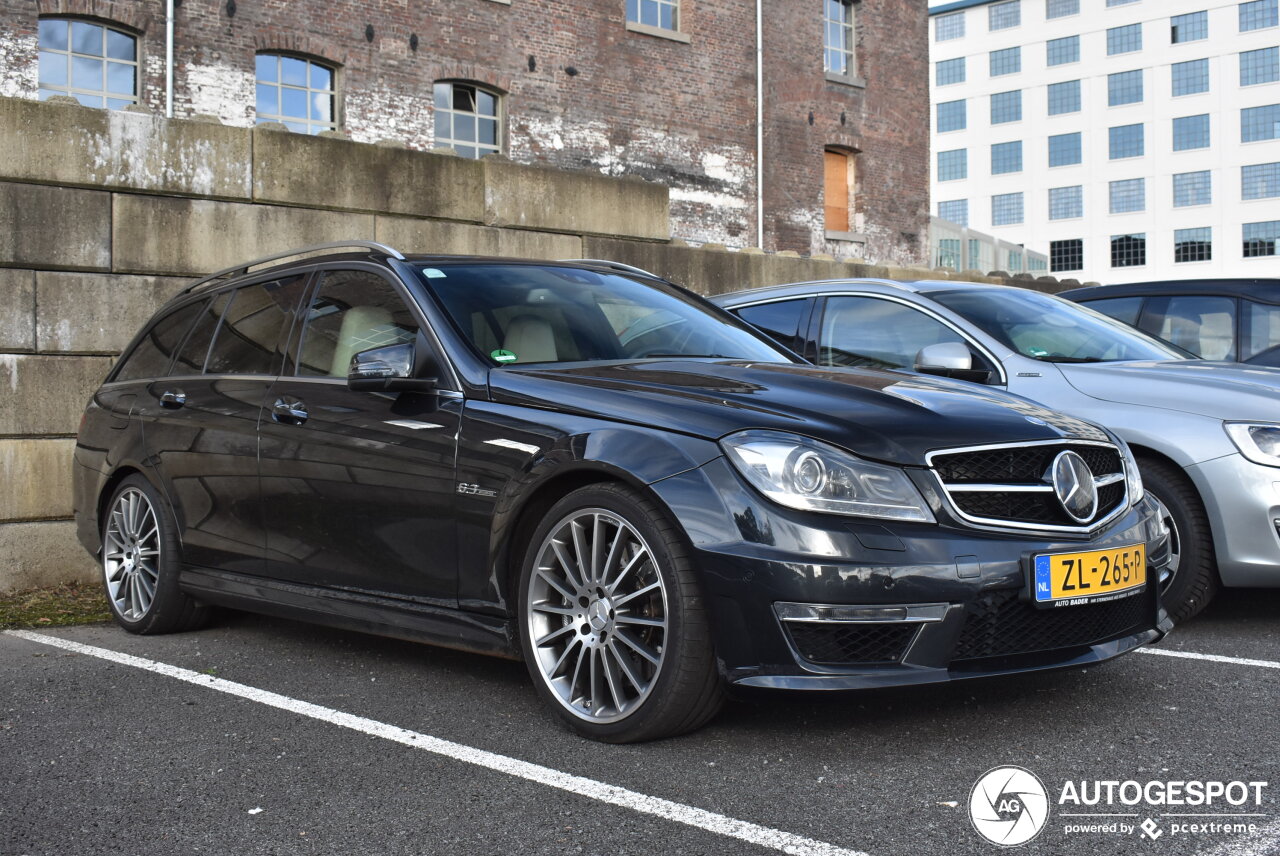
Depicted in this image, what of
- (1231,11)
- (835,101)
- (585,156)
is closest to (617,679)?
(585,156)

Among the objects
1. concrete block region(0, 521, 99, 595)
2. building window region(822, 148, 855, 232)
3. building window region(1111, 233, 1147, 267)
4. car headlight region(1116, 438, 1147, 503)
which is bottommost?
concrete block region(0, 521, 99, 595)

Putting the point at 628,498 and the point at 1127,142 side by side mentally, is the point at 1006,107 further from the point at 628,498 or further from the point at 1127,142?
the point at 628,498

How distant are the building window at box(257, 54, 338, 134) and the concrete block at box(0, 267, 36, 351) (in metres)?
12.7

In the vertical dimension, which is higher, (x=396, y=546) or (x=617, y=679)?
(x=396, y=546)

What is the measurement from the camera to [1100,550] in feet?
13.6

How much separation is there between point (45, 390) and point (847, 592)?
5.97m

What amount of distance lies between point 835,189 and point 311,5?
39.3 feet

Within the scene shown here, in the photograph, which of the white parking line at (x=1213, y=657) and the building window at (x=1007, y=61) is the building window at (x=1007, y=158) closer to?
the building window at (x=1007, y=61)

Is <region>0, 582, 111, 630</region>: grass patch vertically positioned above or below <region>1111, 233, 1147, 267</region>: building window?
below

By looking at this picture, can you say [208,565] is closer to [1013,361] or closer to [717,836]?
[717,836]

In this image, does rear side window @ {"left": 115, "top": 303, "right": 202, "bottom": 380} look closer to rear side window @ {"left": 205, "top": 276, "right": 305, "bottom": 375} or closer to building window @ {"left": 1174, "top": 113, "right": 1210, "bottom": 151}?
rear side window @ {"left": 205, "top": 276, "right": 305, "bottom": 375}

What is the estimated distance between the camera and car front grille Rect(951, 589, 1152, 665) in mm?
3834

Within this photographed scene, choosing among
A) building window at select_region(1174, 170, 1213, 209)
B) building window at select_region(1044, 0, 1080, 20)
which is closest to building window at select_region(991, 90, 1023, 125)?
building window at select_region(1044, 0, 1080, 20)

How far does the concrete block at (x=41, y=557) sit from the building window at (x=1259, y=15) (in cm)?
6882
